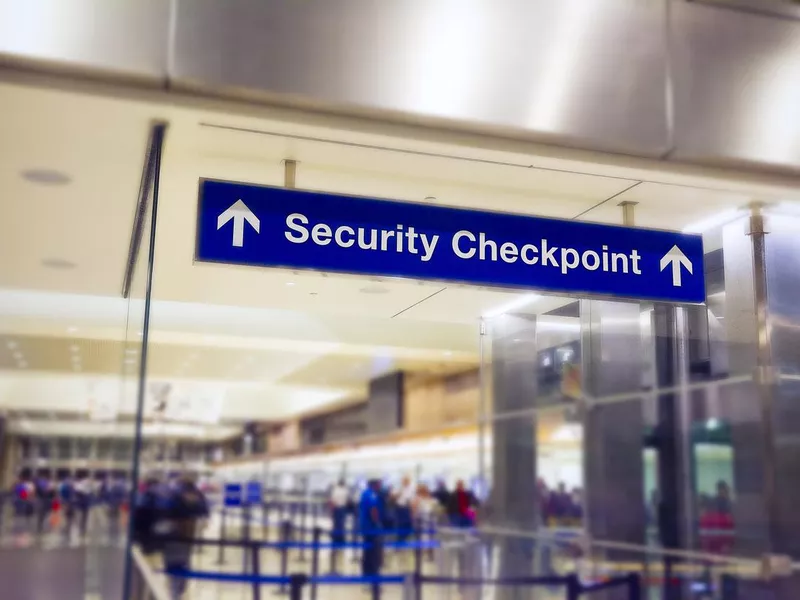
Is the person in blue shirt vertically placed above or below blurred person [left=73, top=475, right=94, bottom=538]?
above

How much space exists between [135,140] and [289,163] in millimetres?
500

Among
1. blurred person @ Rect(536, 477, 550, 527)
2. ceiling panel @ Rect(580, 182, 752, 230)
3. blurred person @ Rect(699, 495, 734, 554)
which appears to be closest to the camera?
ceiling panel @ Rect(580, 182, 752, 230)

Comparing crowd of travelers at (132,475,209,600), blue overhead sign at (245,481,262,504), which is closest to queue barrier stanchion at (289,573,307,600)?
crowd of travelers at (132,475,209,600)

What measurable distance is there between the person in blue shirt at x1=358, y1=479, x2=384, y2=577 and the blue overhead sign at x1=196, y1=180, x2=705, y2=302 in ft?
22.0

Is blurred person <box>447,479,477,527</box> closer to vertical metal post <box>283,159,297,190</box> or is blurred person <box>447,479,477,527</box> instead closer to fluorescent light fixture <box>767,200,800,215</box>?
fluorescent light fixture <box>767,200,800,215</box>

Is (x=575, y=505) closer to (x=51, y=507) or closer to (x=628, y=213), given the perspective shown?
(x=628, y=213)

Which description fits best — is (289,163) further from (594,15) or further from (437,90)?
(594,15)

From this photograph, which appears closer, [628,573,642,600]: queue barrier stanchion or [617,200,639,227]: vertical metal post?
[617,200,639,227]: vertical metal post

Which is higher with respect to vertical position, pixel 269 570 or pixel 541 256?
pixel 541 256

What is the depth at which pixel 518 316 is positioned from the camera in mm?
4152

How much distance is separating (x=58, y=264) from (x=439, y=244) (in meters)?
2.46

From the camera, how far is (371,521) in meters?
9.74

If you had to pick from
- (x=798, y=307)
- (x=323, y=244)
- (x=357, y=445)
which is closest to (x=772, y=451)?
(x=798, y=307)

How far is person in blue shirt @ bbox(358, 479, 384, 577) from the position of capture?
9.01m
